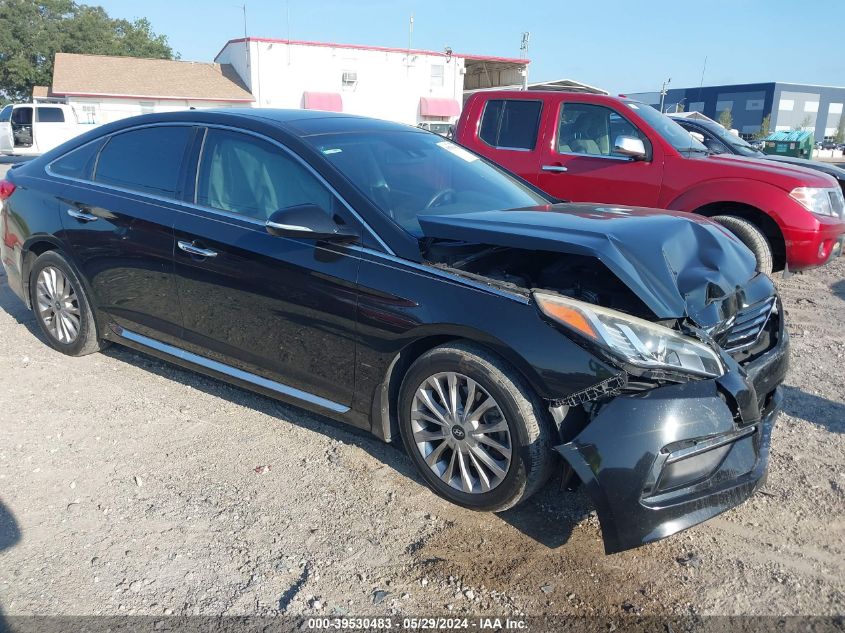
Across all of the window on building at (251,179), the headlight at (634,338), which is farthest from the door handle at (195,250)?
the headlight at (634,338)

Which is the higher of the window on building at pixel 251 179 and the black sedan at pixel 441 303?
the window on building at pixel 251 179

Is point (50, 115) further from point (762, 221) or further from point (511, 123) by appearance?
point (762, 221)

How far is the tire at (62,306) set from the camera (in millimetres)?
4633

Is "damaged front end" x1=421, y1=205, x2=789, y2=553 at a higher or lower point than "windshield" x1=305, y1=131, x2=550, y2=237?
lower

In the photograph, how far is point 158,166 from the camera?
13.8 feet

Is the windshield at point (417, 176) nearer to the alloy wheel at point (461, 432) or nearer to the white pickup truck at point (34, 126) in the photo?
the alloy wheel at point (461, 432)

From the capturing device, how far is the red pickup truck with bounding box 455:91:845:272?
251 inches

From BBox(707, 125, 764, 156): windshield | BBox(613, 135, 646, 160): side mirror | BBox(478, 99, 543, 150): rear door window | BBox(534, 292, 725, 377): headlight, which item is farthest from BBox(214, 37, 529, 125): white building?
BBox(534, 292, 725, 377): headlight

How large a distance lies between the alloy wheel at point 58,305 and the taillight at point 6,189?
718mm

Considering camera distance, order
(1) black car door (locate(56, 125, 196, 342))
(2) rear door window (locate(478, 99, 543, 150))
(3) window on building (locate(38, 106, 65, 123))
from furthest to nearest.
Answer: (3) window on building (locate(38, 106, 65, 123))
(2) rear door window (locate(478, 99, 543, 150))
(1) black car door (locate(56, 125, 196, 342))

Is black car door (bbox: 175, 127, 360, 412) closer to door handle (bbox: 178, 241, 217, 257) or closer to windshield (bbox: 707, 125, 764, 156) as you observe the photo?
door handle (bbox: 178, 241, 217, 257)

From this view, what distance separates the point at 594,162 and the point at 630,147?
455mm

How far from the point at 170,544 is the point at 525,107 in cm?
597

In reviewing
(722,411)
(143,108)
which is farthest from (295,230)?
(143,108)
